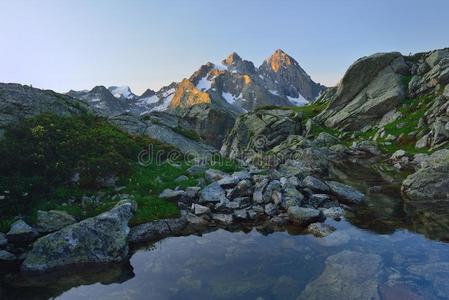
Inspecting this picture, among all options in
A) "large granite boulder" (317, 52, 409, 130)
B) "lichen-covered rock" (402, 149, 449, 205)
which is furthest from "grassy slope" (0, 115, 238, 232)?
"large granite boulder" (317, 52, 409, 130)

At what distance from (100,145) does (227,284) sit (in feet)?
51.3

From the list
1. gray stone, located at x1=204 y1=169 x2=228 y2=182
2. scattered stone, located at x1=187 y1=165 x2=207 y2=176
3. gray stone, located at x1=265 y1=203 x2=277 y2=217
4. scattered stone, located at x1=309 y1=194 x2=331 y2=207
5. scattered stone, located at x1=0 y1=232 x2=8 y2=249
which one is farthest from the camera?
scattered stone, located at x1=187 y1=165 x2=207 y2=176

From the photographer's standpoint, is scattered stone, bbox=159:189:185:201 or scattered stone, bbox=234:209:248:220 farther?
scattered stone, bbox=159:189:185:201

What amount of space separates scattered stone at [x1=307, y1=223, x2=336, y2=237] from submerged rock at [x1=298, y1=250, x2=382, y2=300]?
Answer: 254 centimetres

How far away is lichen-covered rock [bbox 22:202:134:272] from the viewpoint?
1473cm

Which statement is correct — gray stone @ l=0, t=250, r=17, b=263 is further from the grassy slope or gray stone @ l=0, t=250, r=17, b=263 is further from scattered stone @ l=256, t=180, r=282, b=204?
scattered stone @ l=256, t=180, r=282, b=204

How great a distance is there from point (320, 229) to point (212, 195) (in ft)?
23.7

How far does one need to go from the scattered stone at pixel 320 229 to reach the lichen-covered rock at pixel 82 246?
9.57 meters

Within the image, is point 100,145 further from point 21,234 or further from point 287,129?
point 287,129

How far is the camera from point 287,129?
8294 centimetres

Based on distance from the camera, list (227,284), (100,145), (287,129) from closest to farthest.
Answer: (227,284) < (100,145) < (287,129)

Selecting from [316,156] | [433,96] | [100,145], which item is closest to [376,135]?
[433,96]

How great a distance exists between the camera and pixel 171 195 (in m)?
22.2

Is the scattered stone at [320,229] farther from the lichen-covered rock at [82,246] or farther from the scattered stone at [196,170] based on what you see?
the scattered stone at [196,170]
